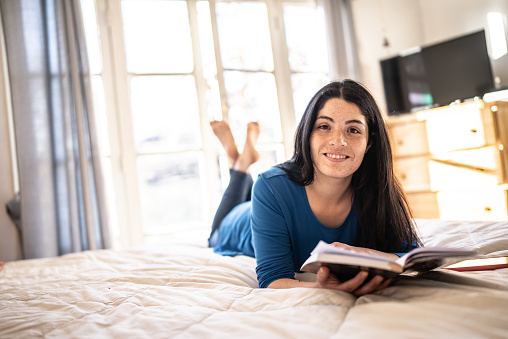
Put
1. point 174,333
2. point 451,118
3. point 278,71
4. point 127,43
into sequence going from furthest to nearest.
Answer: point 278,71 → point 127,43 → point 451,118 → point 174,333

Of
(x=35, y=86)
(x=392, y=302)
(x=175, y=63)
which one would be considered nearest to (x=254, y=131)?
(x=175, y=63)

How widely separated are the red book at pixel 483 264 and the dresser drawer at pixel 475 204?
73.3 inches

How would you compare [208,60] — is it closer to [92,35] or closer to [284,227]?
[92,35]

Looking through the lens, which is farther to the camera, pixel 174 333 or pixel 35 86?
pixel 35 86

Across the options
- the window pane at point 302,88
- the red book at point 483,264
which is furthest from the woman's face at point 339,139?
the window pane at point 302,88

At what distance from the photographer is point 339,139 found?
1.12m

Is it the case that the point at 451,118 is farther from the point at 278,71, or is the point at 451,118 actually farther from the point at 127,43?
the point at 127,43

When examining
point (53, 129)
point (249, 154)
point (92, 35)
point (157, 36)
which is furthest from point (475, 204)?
point (92, 35)

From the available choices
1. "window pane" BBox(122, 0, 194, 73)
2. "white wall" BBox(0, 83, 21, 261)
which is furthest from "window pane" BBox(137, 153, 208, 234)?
"white wall" BBox(0, 83, 21, 261)

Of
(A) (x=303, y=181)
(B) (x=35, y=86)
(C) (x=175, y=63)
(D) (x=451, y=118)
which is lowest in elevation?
(A) (x=303, y=181)

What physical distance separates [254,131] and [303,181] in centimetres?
125

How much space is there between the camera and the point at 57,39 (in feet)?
8.63

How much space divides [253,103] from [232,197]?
148cm

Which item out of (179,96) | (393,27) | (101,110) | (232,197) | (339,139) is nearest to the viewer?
(339,139)
